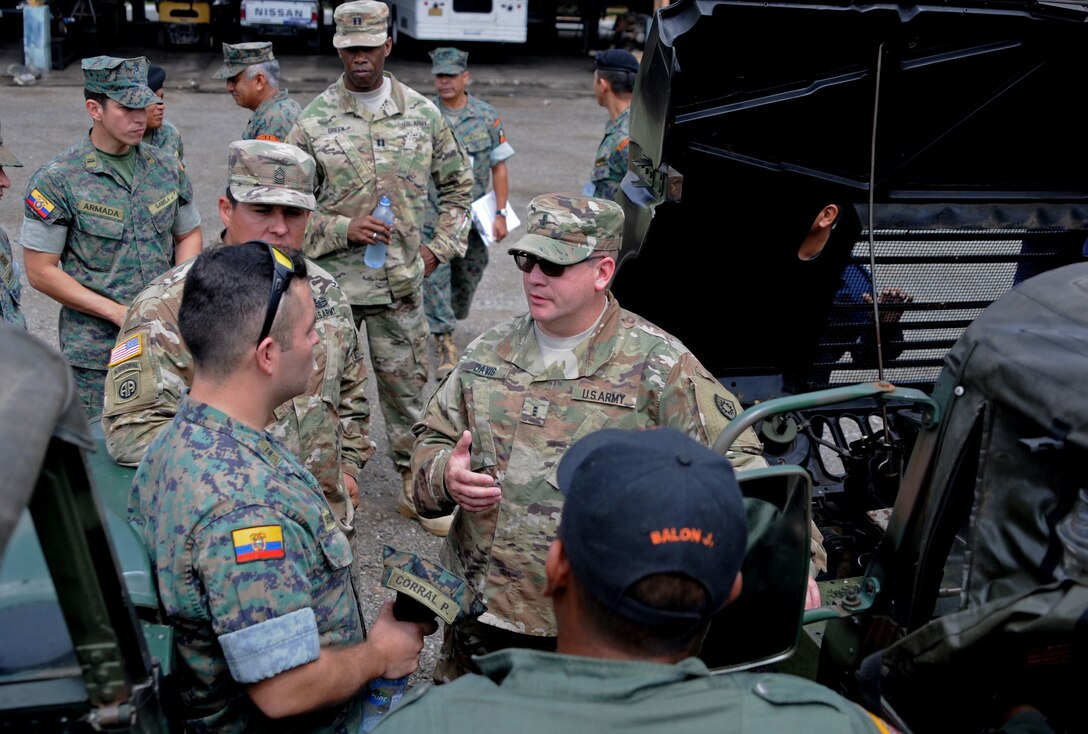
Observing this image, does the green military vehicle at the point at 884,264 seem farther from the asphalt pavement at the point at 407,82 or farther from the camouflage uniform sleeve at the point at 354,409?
the asphalt pavement at the point at 407,82


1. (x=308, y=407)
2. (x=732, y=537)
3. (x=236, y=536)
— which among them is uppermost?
(x=732, y=537)

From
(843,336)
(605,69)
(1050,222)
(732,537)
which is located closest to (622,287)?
(843,336)

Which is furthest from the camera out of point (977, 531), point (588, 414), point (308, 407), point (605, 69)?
point (605, 69)

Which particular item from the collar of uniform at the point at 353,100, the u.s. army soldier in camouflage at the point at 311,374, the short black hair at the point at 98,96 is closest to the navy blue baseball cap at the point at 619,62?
the collar of uniform at the point at 353,100

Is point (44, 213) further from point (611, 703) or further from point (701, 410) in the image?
point (611, 703)

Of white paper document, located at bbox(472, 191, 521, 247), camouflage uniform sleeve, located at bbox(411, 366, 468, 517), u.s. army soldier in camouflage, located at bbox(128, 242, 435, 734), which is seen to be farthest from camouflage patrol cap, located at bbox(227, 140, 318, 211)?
white paper document, located at bbox(472, 191, 521, 247)

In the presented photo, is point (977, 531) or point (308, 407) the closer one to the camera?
point (977, 531)

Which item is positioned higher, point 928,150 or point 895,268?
point 928,150

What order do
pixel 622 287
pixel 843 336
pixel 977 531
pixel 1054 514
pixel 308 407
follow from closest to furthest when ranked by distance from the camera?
pixel 1054 514, pixel 977 531, pixel 308 407, pixel 622 287, pixel 843 336

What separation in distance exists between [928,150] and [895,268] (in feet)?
1.47

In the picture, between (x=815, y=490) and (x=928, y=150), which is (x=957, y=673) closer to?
(x=815, y=490)

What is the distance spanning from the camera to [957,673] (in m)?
2.09

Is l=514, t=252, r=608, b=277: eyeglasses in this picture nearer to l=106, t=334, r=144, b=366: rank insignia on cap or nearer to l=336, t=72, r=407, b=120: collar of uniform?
l=106, t=334, r=144, b=366: rank insignia on cap

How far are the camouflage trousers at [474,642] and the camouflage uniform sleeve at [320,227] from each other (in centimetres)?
235
